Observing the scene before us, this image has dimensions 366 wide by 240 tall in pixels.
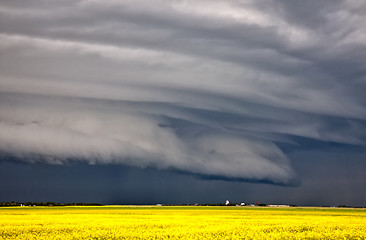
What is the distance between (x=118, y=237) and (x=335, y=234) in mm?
20014

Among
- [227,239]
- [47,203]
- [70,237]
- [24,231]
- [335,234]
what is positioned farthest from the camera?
[47,203]

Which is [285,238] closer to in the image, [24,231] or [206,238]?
[206,238]

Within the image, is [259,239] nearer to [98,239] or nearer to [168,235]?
[168,235]

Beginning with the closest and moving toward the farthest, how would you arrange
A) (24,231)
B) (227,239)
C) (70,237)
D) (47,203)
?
(227,239) → (70,237) → (24,231) → (47,203)

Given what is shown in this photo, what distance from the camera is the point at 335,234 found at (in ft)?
133

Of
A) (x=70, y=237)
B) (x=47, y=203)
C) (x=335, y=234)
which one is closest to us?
(x=70, y=237)

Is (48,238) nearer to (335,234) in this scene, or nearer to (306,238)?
(306,238)

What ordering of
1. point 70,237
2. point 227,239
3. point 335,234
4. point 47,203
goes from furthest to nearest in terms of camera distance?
point 47,203
point 335,234
point 70,237
point 227,239

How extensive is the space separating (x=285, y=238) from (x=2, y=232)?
27.0m

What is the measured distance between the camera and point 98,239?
36.1 meters

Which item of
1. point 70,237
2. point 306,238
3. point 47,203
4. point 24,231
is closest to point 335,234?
point 306,238

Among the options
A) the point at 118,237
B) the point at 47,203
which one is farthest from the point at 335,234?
the point at 47,203

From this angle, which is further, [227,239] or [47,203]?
[47,203]

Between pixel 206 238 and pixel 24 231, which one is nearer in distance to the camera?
pixel 206 238
